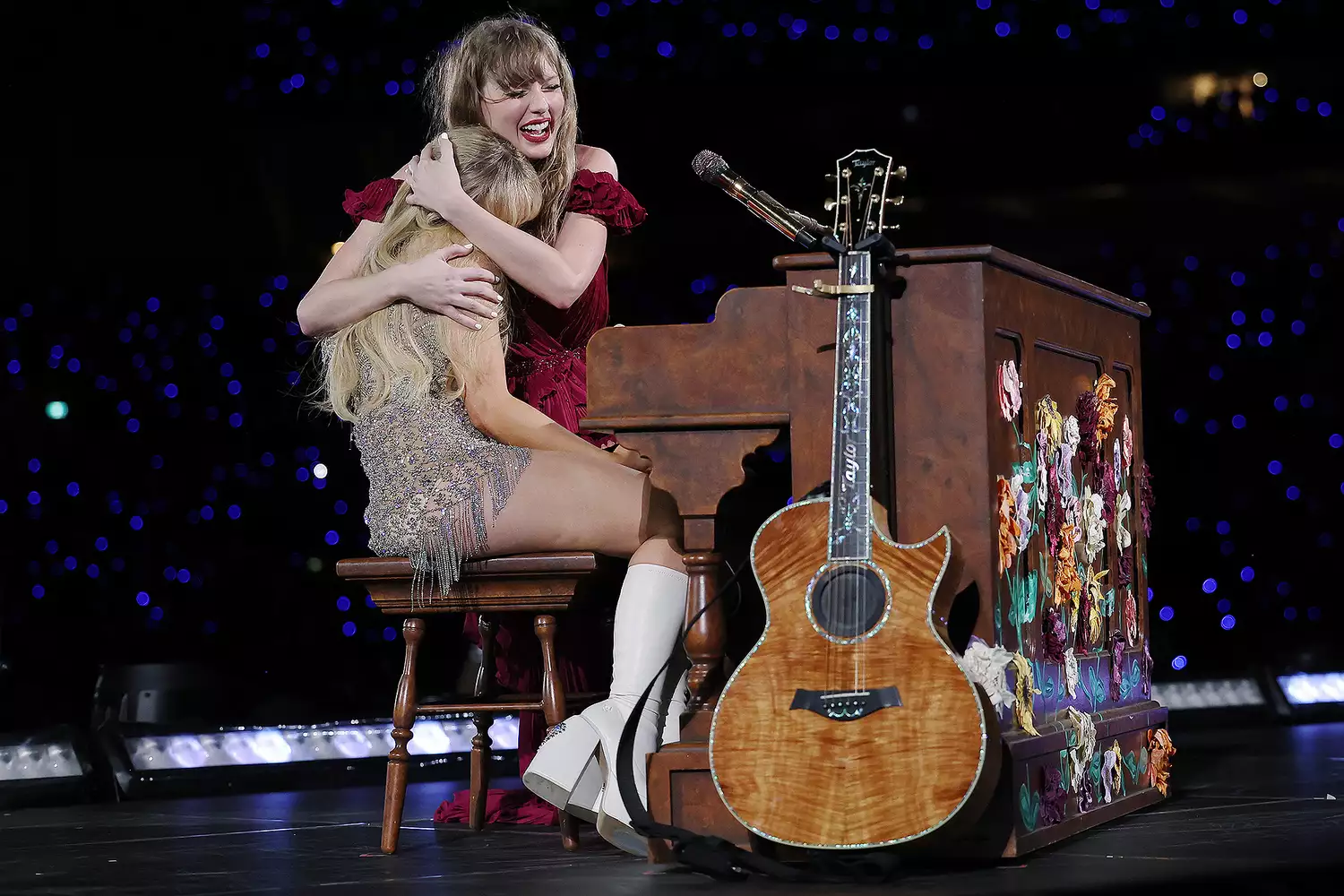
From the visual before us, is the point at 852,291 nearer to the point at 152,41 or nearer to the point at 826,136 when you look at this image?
the point at 826,136

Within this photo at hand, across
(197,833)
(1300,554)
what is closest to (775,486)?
(197,833)

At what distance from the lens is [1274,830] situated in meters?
2.55

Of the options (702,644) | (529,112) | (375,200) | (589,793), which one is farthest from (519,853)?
(529,112)

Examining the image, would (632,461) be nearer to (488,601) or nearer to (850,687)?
(488,601)

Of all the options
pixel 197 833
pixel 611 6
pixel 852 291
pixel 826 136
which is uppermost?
pixel 611 6

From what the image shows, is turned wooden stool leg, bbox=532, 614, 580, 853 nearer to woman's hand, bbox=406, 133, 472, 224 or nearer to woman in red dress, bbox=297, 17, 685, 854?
woman in red dress, bbox=297, 17, 685, 854

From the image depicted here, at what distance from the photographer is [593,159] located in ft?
10.9

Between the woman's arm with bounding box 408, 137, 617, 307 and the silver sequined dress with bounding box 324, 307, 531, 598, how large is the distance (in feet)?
0.60

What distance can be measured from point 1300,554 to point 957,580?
3651 millimetres

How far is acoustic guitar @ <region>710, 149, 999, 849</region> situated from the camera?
214 centimetres

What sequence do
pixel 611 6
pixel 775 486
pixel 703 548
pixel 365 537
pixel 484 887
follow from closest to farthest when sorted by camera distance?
pixel 484 887
pixel 703 548
pixel 775 486
pixel 611 6
pixel 365 537

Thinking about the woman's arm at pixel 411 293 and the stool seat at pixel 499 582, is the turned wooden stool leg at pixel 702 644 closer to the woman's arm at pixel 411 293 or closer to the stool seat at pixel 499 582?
the stool seat at pixel 499 582

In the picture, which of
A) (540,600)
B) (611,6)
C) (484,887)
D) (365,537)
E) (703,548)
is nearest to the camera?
A: (484,887)

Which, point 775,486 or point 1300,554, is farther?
point 1300,554
